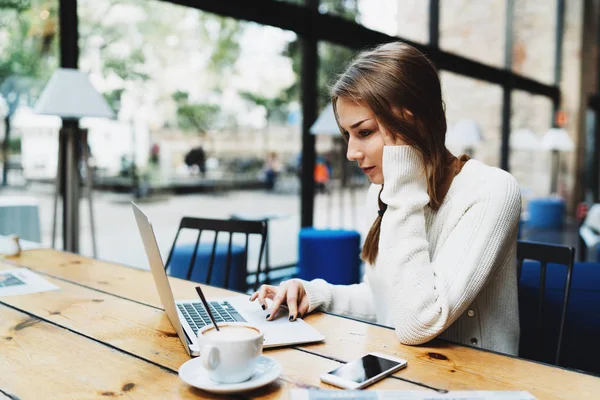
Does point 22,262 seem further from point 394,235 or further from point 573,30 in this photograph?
point 573,30

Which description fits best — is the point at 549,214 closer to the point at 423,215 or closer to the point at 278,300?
the point at 423,215

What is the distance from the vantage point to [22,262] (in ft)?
5.92

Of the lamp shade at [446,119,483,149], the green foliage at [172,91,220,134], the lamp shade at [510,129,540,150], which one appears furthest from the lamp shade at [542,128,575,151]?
the green foliage at [172,91,220,134]

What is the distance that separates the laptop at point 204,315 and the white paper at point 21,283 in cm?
45

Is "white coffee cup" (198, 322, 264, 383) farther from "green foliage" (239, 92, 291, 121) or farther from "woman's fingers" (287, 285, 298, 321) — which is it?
"green foliage" (239, 92, 291, 121)

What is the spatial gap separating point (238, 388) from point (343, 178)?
171 inches

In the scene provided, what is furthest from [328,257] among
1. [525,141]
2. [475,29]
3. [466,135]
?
[525,141]

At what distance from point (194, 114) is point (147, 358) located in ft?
9.57

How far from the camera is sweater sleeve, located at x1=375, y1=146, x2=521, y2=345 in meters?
1.07

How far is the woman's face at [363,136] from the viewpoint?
4.06 ft

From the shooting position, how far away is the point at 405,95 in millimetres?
1190

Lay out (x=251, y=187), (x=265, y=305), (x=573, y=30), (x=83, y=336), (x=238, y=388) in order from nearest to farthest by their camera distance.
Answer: (x=238, y=388) → (x=83, y=336) → (x=265, y=305) → (x=251, y=187) → (x=573, y=30)

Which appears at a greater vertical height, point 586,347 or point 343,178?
point 343,178

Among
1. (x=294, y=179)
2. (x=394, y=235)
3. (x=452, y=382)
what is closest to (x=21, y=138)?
(x=294, y=179)
